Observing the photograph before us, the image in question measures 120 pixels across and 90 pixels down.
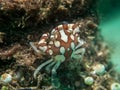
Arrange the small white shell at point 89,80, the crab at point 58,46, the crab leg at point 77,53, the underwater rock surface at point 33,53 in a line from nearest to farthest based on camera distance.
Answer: the crab at point 58,46
the underwater rock surface at point 33,53
the crab leg at point 77,53
the small white shell at point 89,80

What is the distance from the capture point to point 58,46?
3.24 m

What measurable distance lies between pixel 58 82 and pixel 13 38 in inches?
31.6

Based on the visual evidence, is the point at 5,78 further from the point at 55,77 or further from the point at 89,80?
the point at 89,80

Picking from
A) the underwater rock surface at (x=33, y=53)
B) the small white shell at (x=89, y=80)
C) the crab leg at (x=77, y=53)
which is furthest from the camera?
the small white shell at (x=89, y=80)

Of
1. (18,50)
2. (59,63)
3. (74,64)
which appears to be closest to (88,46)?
(74,64)

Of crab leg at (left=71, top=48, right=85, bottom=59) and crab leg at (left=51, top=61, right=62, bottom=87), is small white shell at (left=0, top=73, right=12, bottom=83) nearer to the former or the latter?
crab leg at (left=51, top=61, right=62, bottom=87)

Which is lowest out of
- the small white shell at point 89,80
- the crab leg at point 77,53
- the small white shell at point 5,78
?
the small white shell at point 89,80

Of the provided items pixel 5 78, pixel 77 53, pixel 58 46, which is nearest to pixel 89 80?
pixel 77 53

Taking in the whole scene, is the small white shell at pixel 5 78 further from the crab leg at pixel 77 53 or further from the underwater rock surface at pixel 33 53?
the crab leg at pixel 77 53

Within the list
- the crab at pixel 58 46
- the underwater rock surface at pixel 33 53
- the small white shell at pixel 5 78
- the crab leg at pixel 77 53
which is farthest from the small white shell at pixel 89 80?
the small white shell at pixel 5 78

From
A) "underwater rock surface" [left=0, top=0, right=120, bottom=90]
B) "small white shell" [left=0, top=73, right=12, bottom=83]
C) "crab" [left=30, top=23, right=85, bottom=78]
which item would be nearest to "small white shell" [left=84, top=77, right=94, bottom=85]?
"underwater rock surface" [left=0, top=0, right=120, bottom=90]

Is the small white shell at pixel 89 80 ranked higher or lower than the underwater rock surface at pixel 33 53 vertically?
lower

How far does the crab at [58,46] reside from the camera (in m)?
3.25

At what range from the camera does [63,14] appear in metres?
3.78
